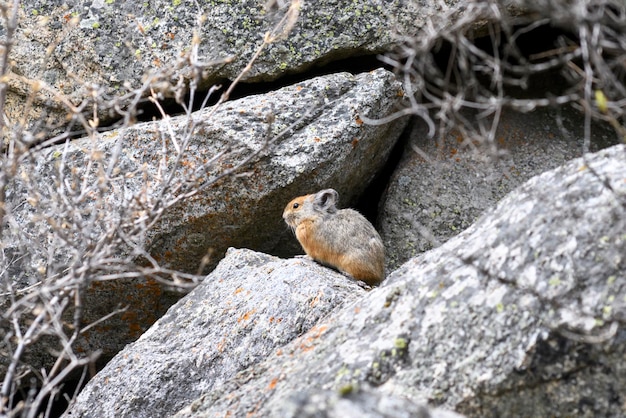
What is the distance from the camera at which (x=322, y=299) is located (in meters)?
6.63

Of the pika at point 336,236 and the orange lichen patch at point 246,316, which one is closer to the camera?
the orange lichen patch at point 246,316

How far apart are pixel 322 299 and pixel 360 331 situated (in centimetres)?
172

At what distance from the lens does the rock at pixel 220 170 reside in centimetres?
841

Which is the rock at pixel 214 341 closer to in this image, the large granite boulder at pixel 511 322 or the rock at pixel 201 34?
the large granite boulder at pixel 511 322

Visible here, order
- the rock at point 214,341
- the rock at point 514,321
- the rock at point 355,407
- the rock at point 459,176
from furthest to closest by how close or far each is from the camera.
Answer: the rock at point 459,176
the rock at point 214,341
the rock at point 514,321
the rock at point 355,407

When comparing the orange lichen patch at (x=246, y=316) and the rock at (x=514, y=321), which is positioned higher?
the rock at (x=514, y=321)

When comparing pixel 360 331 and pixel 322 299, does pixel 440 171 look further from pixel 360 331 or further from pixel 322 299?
pixel 360 331

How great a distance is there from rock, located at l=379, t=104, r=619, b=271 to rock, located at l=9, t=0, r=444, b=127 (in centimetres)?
149

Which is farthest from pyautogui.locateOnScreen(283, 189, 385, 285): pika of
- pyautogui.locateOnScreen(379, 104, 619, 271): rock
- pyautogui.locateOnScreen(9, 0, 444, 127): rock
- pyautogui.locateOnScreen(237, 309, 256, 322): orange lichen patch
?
pyautogui.locateOnScreen(237, 309, 256, 322): orange lichen patch

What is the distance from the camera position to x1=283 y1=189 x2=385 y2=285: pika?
8781mm

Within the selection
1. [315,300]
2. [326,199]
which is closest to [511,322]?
[315,300]

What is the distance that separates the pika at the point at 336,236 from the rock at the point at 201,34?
4.66ft

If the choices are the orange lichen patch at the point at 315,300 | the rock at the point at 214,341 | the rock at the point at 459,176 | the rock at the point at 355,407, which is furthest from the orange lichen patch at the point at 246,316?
the rock at the point at 355,407

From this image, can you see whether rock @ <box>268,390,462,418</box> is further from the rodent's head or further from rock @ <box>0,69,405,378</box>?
the rodent's head
